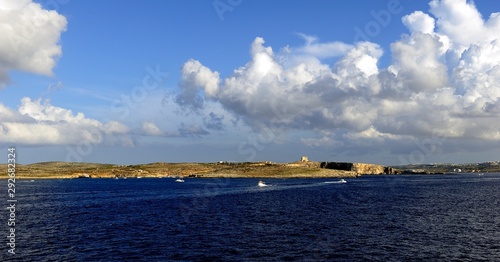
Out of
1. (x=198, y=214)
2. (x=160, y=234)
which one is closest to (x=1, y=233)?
(x=160, y=234)

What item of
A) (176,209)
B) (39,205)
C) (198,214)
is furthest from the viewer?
(39,205)

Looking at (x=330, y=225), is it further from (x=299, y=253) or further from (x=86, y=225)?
(x=86, y=225)

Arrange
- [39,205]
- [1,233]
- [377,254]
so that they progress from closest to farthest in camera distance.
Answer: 1. [377,254]
2. [1,233]
3. [39,205]

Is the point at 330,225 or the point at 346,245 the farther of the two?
the point at 330,225

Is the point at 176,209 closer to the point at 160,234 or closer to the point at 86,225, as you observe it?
the point at 86,225

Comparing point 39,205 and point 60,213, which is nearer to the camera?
point 60,213

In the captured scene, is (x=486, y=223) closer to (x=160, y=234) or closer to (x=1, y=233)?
(x=160, y=234)

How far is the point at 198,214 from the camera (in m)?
105

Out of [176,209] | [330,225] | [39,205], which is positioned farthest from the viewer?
[39,205]

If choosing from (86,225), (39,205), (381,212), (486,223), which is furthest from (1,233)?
(486,223)

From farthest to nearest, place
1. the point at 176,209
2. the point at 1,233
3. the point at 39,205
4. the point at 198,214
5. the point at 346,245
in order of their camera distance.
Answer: the point at 39,205
the point at 176,209
the point at 198,214
the point at 1,233
the point at 346,245

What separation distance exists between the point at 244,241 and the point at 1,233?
47605 mm

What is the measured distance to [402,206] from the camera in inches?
4897

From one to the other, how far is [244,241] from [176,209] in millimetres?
53575
